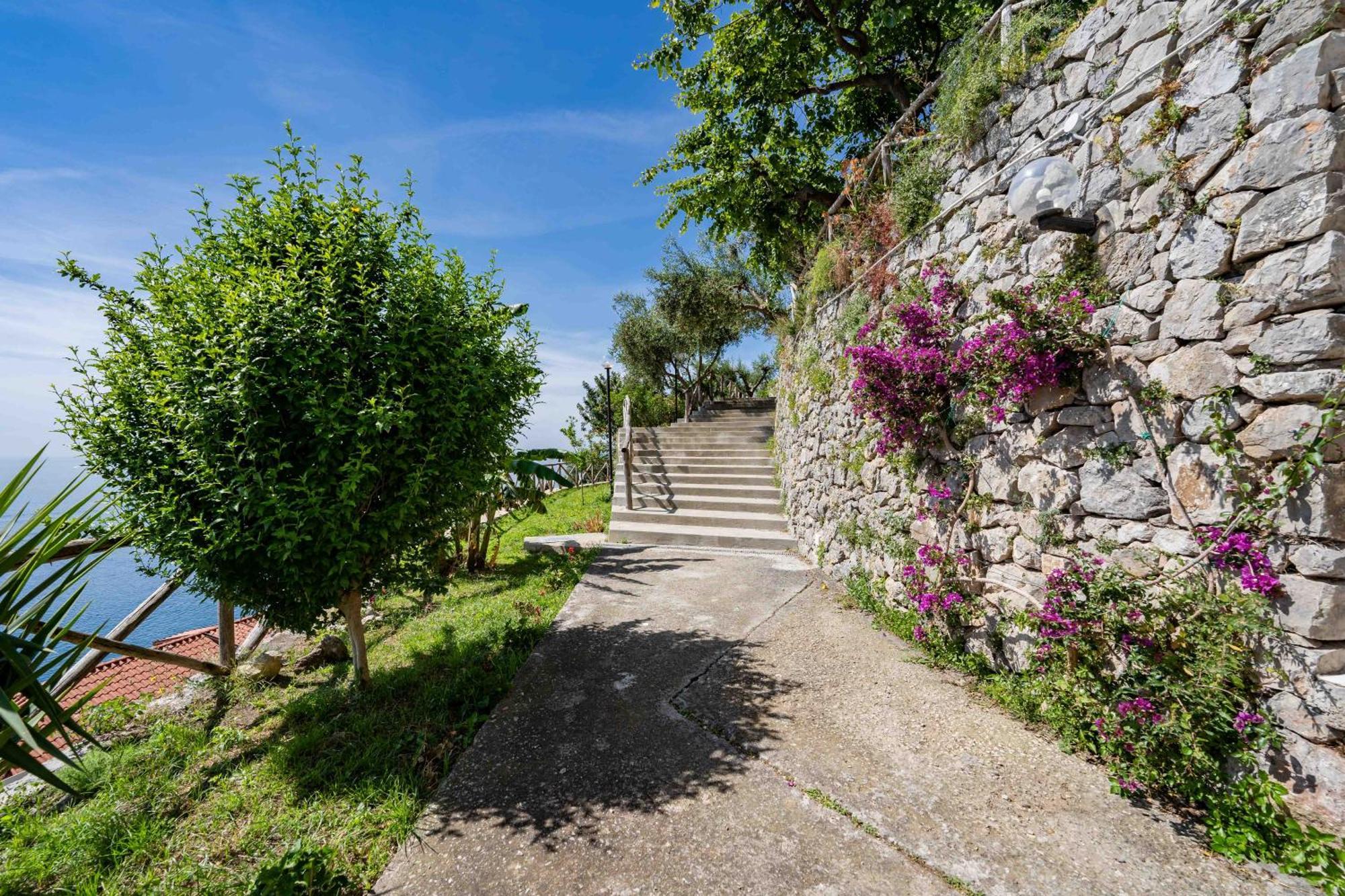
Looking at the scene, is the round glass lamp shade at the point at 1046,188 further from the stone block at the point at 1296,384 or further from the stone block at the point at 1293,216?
the stone block at the point at 1296,384

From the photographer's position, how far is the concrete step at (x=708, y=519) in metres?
8.66

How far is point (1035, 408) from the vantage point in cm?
350

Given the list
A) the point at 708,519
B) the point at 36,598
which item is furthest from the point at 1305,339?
the point at 708,519

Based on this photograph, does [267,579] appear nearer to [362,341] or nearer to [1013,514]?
[362,341]

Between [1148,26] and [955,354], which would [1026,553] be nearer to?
[955,354]

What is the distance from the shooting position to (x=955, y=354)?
420cm

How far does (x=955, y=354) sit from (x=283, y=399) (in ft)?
17.3

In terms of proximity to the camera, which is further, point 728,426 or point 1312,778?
point 728,426

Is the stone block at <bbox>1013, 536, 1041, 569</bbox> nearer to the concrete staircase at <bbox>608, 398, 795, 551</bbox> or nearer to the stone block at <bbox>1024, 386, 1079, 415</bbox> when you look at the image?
the stone block at <bbox>1024, 386, 1079, 415</bbox>

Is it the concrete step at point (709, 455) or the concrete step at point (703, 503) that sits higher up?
the concrete step at point (709, 455)

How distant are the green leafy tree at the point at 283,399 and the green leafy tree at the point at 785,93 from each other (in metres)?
7.97

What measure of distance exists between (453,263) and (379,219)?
0.59m

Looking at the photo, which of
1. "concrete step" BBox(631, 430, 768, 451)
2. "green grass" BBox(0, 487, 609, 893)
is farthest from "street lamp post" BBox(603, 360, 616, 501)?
"green grass" BBox(0, 487, 609, 893)

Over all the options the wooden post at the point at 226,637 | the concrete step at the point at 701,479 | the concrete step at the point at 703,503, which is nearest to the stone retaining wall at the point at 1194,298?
the concrete step at the point at 703,503
